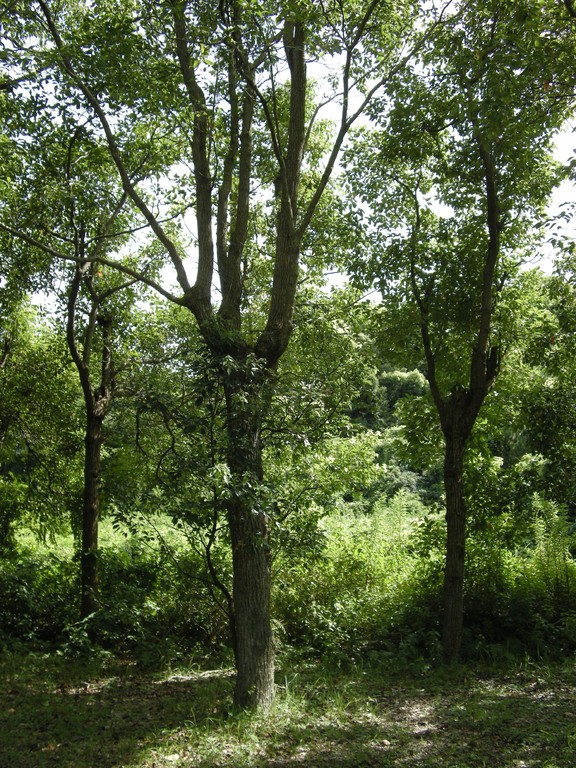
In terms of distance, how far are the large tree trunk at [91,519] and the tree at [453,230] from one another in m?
4.35

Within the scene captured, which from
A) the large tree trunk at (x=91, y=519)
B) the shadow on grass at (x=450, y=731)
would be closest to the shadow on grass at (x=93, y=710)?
the large tree trunk at (x=91, y=519)

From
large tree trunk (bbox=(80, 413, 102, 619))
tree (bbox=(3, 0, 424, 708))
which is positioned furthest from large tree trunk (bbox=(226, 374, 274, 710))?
large tree trunk (bbox=(80, 413, 102, 619))

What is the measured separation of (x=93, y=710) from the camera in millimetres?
7035

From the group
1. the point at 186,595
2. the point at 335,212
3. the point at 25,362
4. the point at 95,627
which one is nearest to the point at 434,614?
the point at 186,595

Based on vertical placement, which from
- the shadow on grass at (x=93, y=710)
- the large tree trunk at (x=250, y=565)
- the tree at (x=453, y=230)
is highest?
the tree at (x=453, y=230)

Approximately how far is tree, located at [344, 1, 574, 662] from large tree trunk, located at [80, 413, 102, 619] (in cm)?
435

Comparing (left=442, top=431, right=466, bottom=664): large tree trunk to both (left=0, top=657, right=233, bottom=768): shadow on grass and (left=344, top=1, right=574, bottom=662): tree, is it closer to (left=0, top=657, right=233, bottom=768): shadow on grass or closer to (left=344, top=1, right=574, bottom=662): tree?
(left=344, top=1, right=574, bottom=662): tree

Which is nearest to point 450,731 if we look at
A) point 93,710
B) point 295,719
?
point 295,719

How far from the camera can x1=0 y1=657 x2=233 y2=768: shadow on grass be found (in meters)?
5.81

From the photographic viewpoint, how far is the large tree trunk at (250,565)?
617cm

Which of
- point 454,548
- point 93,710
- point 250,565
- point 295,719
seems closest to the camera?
point 295,719

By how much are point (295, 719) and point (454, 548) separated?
322 cm

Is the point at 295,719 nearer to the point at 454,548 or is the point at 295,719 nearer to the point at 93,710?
the point at 93,710

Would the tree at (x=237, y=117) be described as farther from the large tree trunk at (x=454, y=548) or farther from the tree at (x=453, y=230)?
the large tree trunk at (x=454, y=548)
